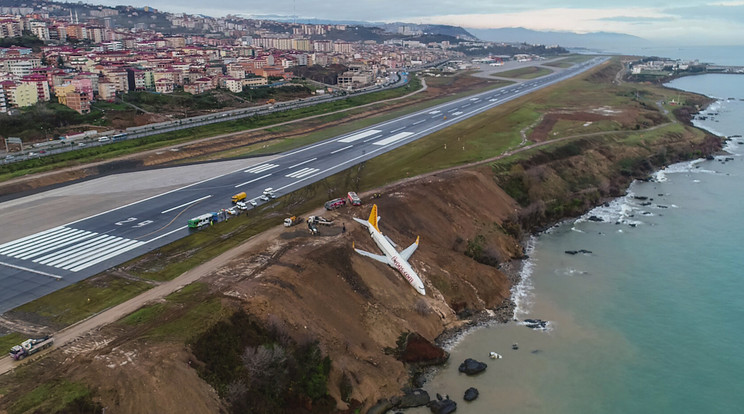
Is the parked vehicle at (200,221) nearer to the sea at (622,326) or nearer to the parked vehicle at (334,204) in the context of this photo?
→ the parked vehicle at (334,204)

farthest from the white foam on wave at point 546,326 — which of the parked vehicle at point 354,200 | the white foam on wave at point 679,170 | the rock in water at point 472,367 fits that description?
the white foam on wave at point 679,170

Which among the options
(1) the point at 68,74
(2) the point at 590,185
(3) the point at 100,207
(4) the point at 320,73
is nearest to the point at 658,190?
(2) the point at 590,185

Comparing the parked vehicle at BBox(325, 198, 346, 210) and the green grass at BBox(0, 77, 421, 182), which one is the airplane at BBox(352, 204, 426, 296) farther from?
the green grass at BBox(0, 77, 421, 182)

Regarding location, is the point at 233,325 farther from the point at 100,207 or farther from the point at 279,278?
the point at 100,207

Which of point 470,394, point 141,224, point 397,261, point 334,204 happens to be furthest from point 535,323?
point 141,224

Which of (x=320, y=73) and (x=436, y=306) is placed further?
(x=320, y=73)
